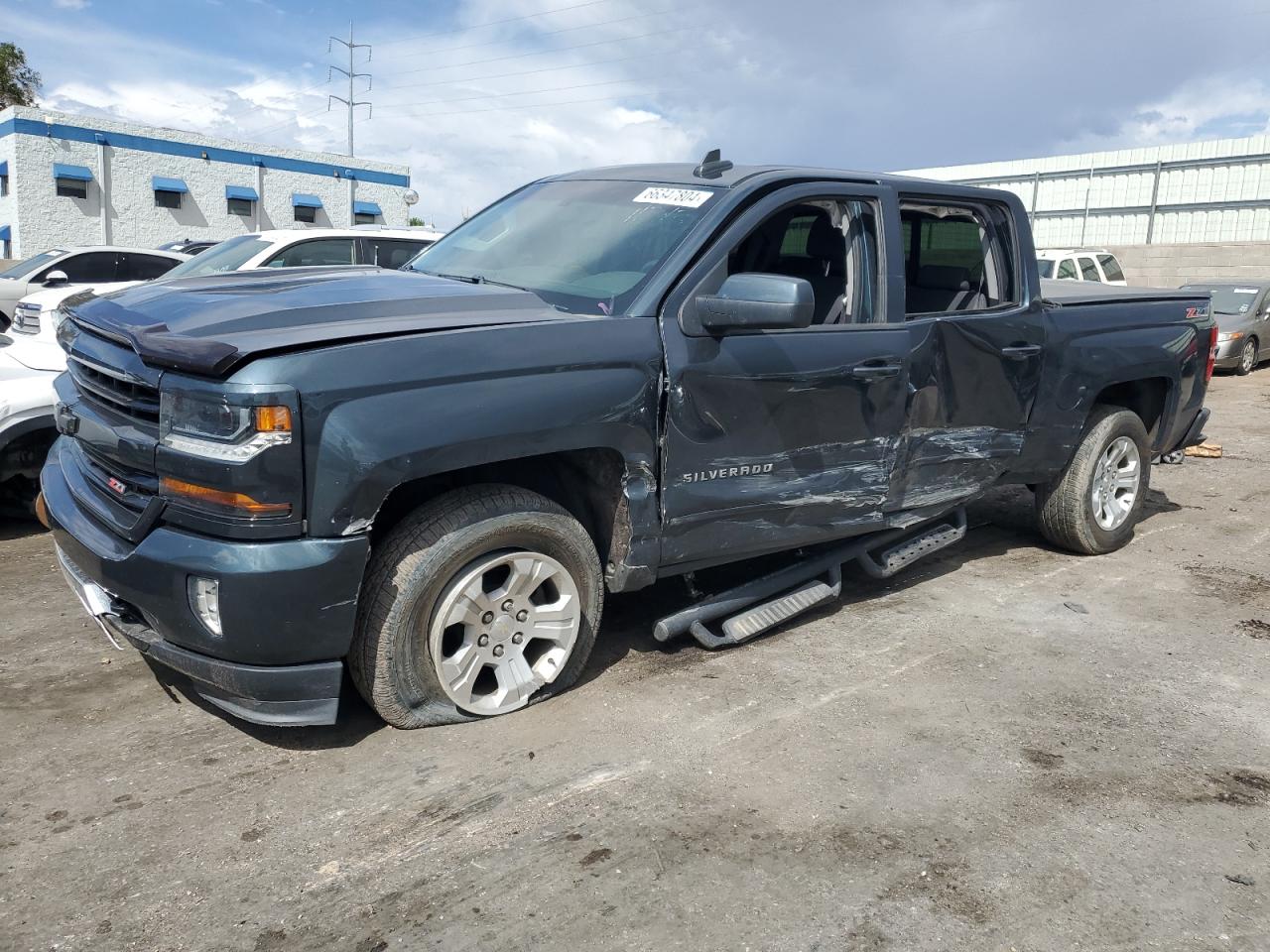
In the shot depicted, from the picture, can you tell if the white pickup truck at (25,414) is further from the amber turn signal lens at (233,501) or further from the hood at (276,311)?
the amber turn signal lens at (233,501)

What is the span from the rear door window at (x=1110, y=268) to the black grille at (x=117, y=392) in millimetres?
17382

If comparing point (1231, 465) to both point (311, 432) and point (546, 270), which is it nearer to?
point (546, 270)

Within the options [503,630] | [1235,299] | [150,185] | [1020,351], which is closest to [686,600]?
[503,630]

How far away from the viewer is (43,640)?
4.18 metres

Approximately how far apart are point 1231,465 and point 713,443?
711cm

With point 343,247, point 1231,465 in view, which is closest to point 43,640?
point 343,247

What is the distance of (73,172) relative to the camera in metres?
31.5

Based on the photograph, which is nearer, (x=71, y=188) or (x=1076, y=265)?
(x=1076, y=265)

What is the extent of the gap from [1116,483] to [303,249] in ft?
21.8

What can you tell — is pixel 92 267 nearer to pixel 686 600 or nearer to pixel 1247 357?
pixel 686 600

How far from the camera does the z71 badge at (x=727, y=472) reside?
3701mm

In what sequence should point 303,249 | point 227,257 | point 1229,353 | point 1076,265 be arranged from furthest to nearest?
point 1076,265, point 1229,353, point 303,249, point 227,257

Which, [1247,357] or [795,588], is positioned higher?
[1247,357]

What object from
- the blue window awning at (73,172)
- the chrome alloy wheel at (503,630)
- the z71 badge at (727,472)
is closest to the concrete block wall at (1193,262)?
the z71 badge at (727,472)
